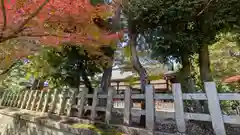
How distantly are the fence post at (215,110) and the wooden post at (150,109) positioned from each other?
A: 1018mm

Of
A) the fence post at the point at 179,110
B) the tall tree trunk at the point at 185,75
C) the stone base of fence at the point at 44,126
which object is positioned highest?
the tall tree trunk at the point at 185,75

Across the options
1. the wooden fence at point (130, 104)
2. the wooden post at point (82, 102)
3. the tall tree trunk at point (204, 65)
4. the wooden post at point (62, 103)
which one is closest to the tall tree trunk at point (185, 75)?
the tall tree trunk at point (204, 65)

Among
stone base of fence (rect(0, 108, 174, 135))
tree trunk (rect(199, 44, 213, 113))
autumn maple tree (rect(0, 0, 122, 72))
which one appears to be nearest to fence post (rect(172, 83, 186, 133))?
stone base of fence (rect(0, 108, 174, 135))

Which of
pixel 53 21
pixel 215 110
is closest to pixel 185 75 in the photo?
pixel 215 110

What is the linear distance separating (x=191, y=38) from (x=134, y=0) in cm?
166

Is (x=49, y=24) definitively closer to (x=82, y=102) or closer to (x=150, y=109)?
(x=82, y=102)

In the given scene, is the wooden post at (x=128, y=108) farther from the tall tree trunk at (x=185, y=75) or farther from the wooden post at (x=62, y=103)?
the wooden post at (x=62, y=103)

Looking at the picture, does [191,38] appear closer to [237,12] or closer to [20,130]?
[237,12]

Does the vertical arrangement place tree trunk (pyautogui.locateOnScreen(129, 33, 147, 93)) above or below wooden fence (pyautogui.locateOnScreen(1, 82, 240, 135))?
above

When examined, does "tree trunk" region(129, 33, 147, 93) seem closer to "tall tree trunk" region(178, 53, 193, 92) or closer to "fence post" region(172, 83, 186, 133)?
"tall tree trunk" region(178, 53, 193, 92)

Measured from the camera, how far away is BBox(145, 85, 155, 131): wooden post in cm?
340

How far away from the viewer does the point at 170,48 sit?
4.23 meters

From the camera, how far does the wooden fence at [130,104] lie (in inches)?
110

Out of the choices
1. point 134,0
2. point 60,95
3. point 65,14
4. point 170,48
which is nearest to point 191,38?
point 170,48
